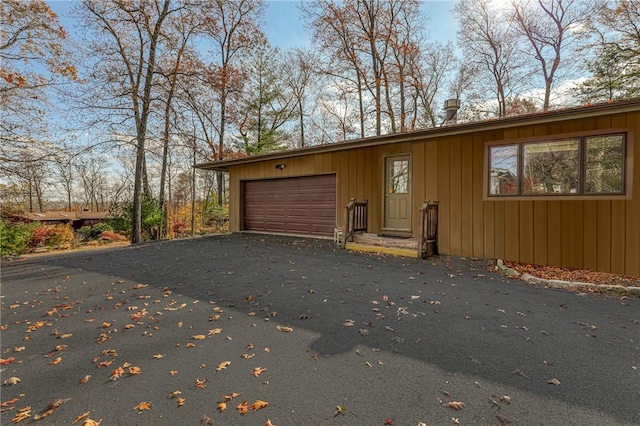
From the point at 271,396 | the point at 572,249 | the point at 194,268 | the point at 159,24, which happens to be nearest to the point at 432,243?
the point at 572,249

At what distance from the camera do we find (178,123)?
44.3 ft

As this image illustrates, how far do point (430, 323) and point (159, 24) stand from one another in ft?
48.2

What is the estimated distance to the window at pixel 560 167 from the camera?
5.25 meters

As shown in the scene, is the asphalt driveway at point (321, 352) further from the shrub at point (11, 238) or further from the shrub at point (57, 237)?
the shrub at point (57, 237)

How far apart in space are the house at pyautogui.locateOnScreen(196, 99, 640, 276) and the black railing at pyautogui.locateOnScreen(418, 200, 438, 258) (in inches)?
5.5

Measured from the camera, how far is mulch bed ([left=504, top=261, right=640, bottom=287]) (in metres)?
5.06

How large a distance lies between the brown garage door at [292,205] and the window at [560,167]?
4487mm

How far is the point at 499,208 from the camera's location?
254 inches

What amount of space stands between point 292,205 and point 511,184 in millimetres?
6412

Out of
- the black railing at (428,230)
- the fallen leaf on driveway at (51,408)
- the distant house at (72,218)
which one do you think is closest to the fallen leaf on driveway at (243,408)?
the fallen leaf on driveway at (51,408)

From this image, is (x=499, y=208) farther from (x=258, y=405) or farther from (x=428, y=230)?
(x=258, y=405)

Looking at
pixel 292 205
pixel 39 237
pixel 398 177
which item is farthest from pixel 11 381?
pixel 39 237

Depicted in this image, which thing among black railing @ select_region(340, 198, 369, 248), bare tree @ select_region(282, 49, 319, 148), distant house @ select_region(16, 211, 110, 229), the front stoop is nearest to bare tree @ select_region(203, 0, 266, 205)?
bare tree @ select_region(282, 49, 319, 148)

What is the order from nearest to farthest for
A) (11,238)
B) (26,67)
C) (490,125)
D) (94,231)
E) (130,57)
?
1. (490,125)
2. (11,238)
3. (26,67)
4. (130,57)
5. (94,231)
